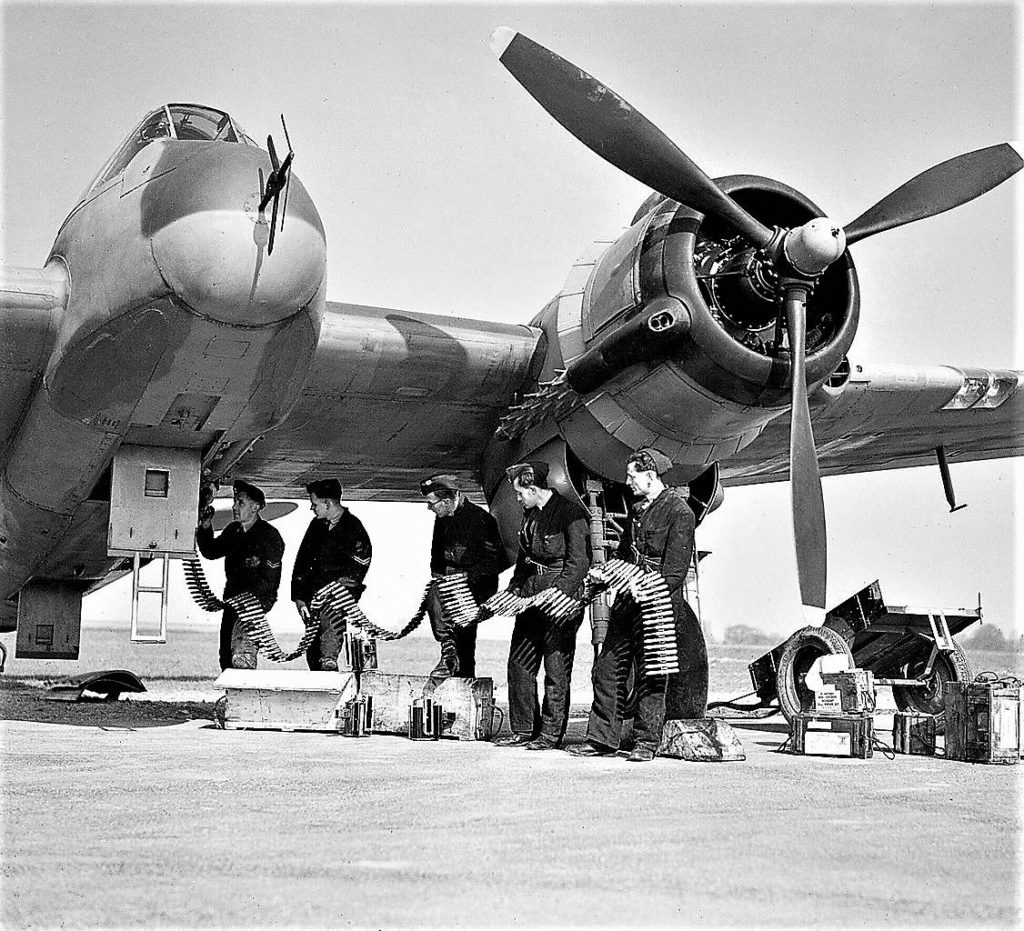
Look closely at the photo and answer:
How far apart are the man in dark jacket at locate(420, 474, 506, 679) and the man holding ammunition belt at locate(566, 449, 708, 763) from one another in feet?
6.83

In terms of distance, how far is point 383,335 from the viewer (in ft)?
36.8

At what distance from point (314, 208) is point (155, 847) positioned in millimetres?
5315

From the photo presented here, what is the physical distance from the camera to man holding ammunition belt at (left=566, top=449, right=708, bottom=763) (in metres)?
8.06

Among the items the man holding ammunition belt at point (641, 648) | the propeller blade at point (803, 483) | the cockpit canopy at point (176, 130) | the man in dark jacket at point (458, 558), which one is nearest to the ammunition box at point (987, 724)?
the propeller blade at point (803, 483)

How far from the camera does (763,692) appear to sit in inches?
431

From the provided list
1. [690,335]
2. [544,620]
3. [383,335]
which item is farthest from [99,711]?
[690,335]

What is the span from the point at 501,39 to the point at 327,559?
5.32 metres

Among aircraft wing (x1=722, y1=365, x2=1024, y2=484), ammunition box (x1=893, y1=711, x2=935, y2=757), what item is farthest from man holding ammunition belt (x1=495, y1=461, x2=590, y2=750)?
aircraft wing (x1=722, y1=365, x2=1024, y2=484)

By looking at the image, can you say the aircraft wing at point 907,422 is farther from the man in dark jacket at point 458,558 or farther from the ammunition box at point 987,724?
the ammunition box at point 987,724

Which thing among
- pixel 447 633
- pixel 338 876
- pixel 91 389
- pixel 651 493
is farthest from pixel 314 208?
pixel 338 876

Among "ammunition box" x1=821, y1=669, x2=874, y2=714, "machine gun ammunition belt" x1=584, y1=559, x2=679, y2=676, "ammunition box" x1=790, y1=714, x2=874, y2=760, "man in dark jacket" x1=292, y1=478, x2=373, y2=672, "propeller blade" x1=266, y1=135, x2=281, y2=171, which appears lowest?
"ammunition box" x1=790, y1=714, x2=874, y2=760

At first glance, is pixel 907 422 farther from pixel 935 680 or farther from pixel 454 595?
pixel 454 595

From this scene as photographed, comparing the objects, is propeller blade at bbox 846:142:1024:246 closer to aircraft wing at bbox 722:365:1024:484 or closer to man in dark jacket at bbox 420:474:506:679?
aircraft wing at bbox 722:365:1024:484

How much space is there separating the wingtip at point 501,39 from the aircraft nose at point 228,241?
237 cm
